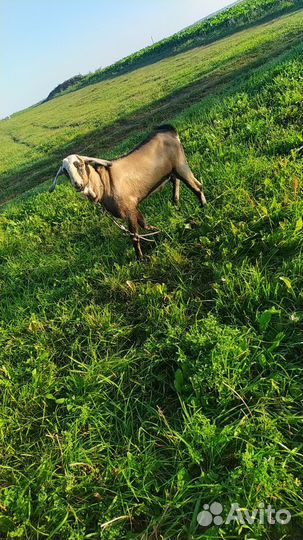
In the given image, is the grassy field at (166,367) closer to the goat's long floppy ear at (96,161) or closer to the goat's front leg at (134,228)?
the goat's front leg at (134,228)

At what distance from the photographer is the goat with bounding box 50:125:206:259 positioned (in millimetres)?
4449

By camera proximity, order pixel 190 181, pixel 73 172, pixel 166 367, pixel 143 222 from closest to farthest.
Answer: pixel 166 367, pixel 73 172, pixel 143 222, pixel 190 181

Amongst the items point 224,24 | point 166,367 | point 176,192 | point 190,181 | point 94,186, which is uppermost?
point 224,24

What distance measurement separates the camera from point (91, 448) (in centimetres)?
303

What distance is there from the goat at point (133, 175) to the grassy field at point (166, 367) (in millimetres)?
472

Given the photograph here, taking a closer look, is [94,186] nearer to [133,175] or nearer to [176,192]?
[133,175]

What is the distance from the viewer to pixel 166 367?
347 centimetres

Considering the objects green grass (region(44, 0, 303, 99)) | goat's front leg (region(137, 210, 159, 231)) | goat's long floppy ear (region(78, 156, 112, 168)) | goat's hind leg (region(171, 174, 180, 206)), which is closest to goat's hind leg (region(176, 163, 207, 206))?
goat's hind leg (region(171, 174, 180, 206))

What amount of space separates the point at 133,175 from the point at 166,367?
2634 mm

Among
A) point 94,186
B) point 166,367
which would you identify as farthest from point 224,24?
point 166,367

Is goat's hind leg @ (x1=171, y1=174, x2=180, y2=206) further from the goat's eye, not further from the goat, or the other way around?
the goat's eye

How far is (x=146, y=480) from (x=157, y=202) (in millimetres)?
4343

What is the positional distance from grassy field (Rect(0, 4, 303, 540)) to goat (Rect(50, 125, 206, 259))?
472 mm

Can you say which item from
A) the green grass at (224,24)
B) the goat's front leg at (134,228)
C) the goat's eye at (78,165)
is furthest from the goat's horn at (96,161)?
the green grass at (224,24)
